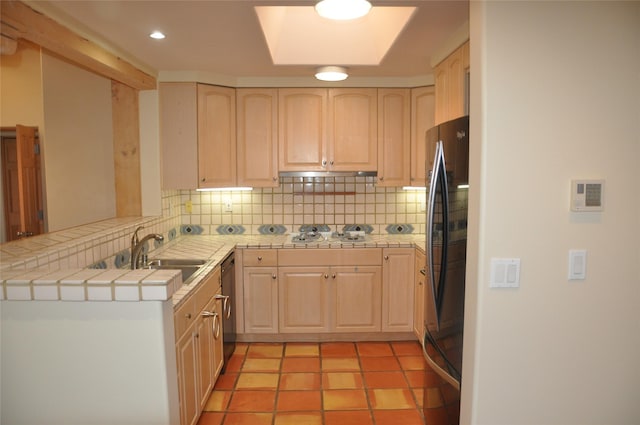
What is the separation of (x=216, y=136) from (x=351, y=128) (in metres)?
1.18

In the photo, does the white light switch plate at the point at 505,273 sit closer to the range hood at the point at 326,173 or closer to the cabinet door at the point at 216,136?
the range hood at the point at 326,173

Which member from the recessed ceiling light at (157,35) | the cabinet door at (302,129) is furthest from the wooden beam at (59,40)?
the cabinet door at (302,129)

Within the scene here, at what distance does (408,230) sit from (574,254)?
8.30 feet

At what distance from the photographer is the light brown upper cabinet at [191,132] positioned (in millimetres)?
3529

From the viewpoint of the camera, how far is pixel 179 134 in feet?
11.7

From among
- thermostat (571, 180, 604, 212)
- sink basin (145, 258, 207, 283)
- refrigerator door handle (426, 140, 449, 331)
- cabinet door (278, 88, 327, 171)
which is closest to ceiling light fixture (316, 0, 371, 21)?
refrigerator door handle (426, 140, 449, 331)

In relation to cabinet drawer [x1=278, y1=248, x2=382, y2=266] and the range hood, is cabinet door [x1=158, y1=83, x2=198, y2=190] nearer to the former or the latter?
the range hood

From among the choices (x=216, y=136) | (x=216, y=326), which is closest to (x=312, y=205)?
(x=216, y=136)

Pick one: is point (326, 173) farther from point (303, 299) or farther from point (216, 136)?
point (303, 299)

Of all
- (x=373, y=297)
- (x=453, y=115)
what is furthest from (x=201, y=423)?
(x=453, y=115)

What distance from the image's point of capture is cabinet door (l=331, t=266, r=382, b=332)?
11.9ft

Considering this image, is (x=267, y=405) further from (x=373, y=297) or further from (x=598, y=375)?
(x=598, y=375)

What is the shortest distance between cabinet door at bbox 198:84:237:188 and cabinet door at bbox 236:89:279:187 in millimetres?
64

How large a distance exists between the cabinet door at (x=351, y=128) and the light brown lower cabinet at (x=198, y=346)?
1542 millimetres
